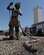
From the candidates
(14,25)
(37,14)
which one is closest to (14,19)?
(14,25)

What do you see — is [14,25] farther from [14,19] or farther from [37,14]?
[37,14]

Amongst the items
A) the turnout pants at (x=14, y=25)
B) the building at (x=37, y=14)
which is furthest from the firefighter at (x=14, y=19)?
the building at (x=37, y=14)

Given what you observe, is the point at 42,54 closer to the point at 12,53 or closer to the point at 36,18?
the point at 12,53

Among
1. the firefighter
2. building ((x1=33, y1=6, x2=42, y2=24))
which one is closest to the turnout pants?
the firefighter

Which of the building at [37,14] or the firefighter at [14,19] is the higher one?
the building at [37,14]

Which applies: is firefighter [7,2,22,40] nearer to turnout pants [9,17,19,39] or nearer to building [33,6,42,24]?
turnout pants [9,17,19,39]

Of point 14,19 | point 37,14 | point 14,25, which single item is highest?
point 37,14

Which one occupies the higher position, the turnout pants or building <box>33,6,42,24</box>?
building <box>33,6,42,24</box>

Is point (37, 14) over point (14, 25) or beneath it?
over

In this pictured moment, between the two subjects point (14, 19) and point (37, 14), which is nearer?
point (14, 19)

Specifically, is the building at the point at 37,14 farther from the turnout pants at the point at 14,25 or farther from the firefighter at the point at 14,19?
the turnout pants at the point at 14,25

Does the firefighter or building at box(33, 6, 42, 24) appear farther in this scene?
building at box(33, 6, 42, 24)

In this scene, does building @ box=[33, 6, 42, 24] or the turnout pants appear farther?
building @ box=[33, 6, 42, 24]

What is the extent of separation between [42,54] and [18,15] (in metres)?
3.46
